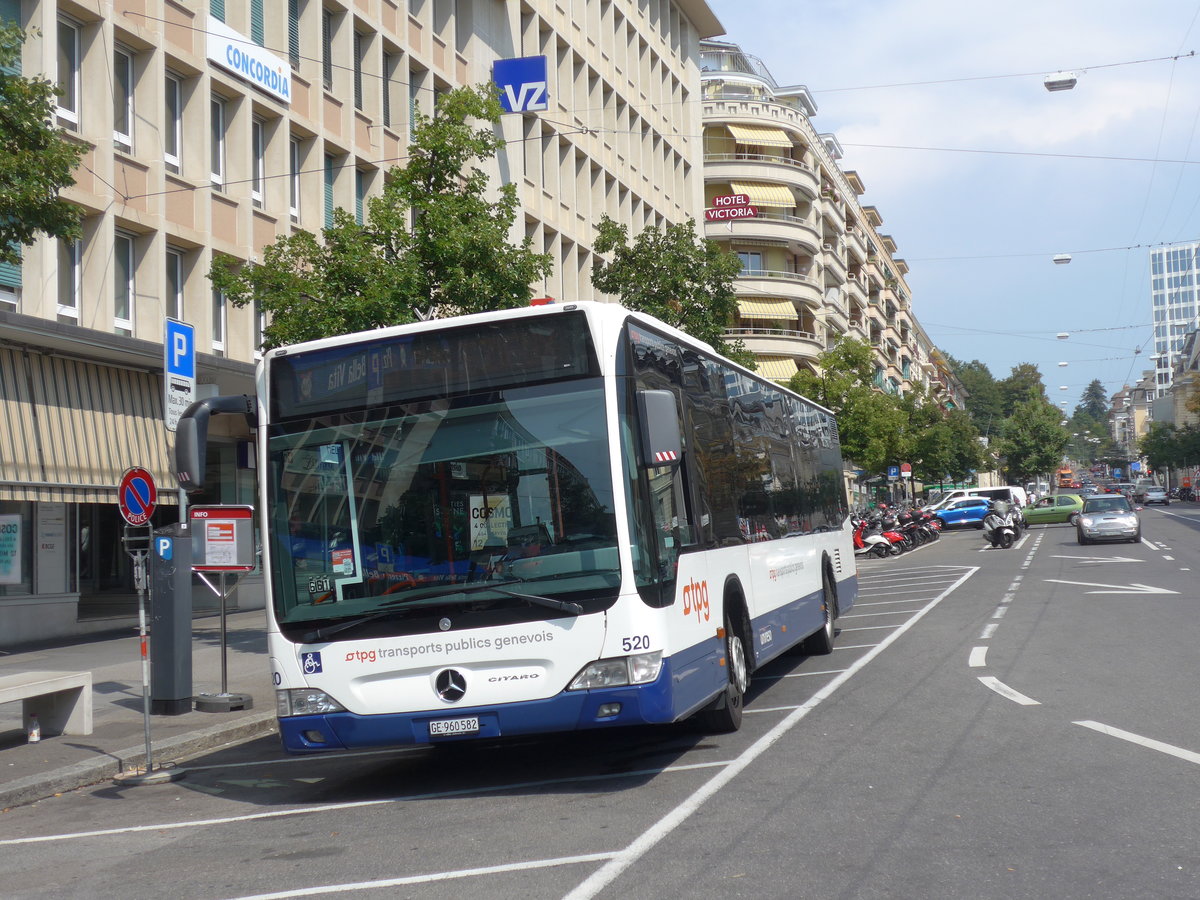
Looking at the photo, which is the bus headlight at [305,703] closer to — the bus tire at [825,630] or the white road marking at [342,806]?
the white road marking at [342,806]

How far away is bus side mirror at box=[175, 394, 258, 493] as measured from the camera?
850cm

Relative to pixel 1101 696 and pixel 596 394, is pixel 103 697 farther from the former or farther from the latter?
pixel 1101 696

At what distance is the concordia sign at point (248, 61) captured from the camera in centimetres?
2280

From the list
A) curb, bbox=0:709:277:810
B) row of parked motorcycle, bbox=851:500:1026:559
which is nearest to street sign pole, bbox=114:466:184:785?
curb, bbox=0:709:277:810

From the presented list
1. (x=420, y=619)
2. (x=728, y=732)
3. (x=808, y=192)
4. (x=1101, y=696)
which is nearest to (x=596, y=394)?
(x=420, y=619)

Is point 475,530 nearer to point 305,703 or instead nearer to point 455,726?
point 455,726

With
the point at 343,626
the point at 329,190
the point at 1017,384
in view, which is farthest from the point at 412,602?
the point at 1017,384

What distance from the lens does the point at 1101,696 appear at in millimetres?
10539

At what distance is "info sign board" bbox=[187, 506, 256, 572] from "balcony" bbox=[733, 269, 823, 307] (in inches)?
2148

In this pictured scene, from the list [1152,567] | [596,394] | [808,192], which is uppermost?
[808,192]

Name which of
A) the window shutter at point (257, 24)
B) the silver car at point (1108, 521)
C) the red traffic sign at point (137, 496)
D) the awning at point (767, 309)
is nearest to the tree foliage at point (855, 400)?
the awning at point (767, 309)

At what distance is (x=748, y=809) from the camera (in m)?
6.88

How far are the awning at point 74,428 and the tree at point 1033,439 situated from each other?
113m

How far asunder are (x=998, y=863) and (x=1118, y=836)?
0.76 meters
